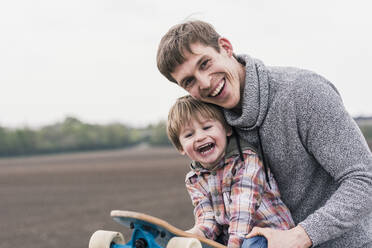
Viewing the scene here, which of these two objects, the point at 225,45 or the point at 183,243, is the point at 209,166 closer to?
the point at 225,45

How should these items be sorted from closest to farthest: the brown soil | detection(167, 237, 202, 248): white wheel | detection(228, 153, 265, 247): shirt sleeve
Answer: detection(167, 237, 202, 248): white wheel
detection(228, 153, 265, 247): shirt sleeve
the brown soil

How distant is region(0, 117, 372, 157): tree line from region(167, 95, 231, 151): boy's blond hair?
89.3 m

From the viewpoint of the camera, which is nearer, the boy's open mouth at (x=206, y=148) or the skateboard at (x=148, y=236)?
the skateboard at (x=148, y=236)

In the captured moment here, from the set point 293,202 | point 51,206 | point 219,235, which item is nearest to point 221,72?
point 293,202

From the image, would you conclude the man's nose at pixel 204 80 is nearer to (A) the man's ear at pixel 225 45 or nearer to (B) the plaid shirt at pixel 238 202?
(A) the man's ear at pixel 225 45

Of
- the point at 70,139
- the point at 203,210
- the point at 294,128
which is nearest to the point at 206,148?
the point at 203,210

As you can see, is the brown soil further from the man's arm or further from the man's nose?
the man's arm

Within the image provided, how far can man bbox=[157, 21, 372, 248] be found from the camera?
233cm

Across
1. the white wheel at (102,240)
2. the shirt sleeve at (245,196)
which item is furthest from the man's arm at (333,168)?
the white wheel at (102,240)

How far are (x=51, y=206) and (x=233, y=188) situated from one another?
1533 centimetres

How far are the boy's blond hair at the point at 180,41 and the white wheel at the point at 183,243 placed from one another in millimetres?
1030

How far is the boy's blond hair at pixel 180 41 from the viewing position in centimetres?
268

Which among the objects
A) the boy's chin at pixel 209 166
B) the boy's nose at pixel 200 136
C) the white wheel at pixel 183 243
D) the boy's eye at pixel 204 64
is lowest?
the white wheel at pixel 183 243

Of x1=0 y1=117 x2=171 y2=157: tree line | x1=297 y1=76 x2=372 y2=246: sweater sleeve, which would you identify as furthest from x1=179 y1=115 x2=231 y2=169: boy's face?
x1=0 y1=117 x2=171 y2=157: tree line
